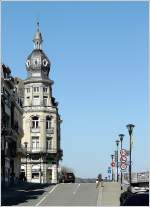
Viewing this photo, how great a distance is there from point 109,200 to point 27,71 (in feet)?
291

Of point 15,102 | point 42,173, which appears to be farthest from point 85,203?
point 42,173

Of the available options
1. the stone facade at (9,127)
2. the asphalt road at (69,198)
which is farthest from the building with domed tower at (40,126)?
the asphalt road at (69,198)

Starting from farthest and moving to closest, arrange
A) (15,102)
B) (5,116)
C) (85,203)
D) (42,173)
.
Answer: (42,173)
(15,102)
(5,116)
(85,203)

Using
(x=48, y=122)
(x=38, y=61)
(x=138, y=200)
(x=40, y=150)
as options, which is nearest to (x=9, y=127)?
(x=40, y=150)

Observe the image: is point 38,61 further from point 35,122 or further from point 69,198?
point 69,198

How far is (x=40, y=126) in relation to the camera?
134 metres

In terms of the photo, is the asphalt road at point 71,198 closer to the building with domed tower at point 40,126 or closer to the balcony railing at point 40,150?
the balcony railing at point 40,150

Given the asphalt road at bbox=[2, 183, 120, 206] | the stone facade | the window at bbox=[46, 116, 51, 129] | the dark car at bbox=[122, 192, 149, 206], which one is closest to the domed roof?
the window at bbox=[46, 116, 51, 129]

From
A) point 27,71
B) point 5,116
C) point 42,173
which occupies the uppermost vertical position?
point 27,71

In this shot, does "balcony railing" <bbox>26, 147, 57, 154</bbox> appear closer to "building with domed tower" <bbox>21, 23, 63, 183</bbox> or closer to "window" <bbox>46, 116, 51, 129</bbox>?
"building with domed tower" <bbox>21, 23, 63, 183</bbox>

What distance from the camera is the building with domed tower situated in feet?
436

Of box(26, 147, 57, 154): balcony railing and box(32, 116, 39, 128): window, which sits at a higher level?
box(32, 116, 39, 128): window

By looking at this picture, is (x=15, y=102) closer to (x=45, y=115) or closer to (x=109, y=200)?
(x=45, y=115)

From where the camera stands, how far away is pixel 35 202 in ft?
159
